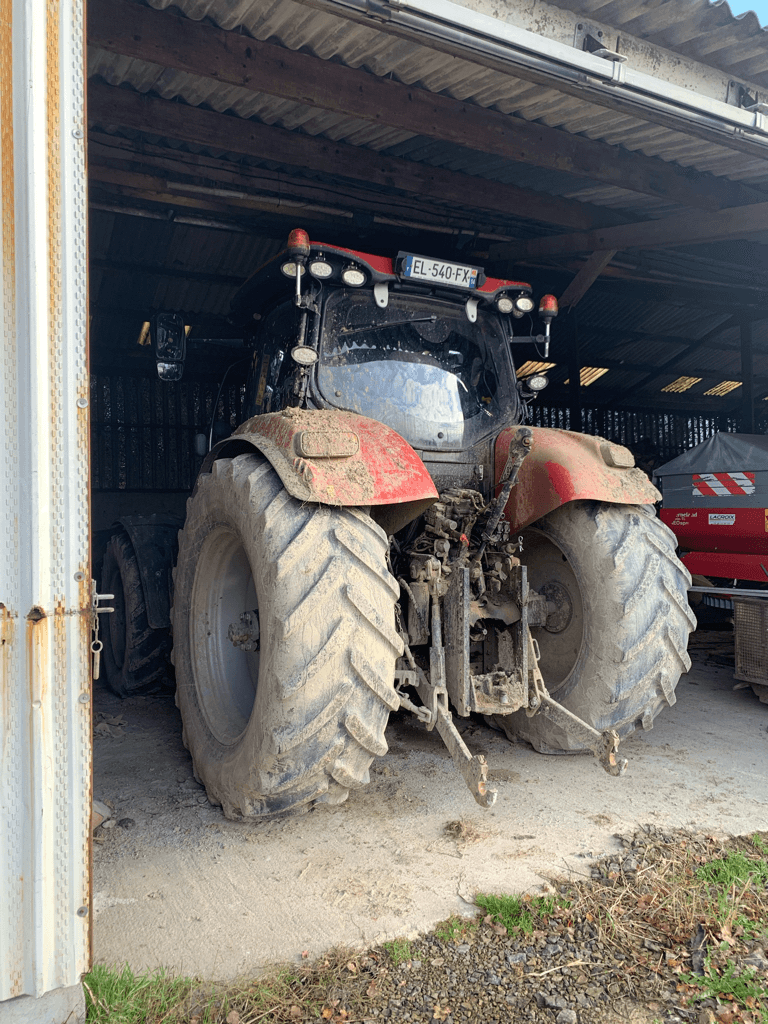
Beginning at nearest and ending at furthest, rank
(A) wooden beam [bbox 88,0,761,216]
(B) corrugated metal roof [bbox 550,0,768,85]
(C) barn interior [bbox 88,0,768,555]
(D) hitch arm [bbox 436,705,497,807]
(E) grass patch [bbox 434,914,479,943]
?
(E) grass patch [bbox 434,914,479,943], (D) hitch arm [bbox 436,705,497,807], (B) corrugated metal roof [bbox 550,0,768,85], (C) barn interior [bbox 88,0,768,555], (A) wooden beam [bbox 88,0,761,216]

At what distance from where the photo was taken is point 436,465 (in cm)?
380

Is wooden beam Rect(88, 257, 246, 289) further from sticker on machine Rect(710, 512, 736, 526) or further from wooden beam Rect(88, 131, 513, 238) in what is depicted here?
sticker on machine Rect(710, 512, 736, 526)

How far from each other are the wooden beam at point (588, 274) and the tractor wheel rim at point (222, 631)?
4409mm

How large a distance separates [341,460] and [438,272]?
1533 millimetres

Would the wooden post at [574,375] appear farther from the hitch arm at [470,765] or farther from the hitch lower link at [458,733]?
the hitch arm at [470,765]

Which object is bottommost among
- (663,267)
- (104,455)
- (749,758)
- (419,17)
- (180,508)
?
(749,758)

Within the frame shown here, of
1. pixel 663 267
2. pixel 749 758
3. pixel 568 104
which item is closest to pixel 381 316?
pixel 568 104

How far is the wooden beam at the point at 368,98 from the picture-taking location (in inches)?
140

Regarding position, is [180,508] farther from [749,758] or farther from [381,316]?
[749,758]

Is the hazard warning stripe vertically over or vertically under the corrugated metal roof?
under

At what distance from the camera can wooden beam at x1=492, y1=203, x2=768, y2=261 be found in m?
5.35

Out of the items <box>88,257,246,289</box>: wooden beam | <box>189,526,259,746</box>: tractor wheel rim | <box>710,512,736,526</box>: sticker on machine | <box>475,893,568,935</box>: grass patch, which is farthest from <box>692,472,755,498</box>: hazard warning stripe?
<box>88,257,246,289</box>: wooden beam

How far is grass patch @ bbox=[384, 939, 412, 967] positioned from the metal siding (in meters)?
0.88

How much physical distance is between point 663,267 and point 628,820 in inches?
247
